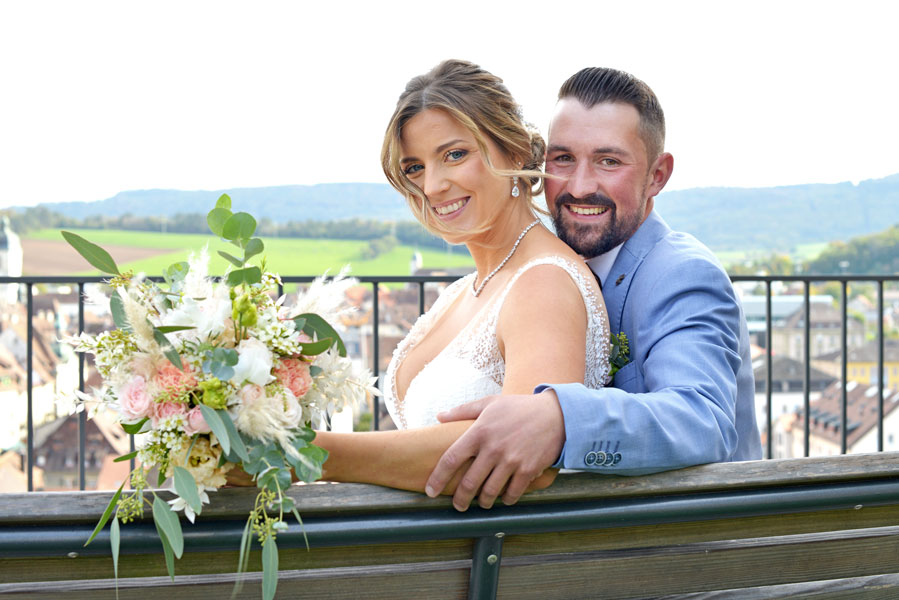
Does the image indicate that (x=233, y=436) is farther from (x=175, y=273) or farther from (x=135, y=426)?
(x=175, y=273)

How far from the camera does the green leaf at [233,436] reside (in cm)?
88

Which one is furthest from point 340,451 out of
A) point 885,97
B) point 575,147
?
point 885,97

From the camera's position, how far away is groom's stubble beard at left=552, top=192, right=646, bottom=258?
5.66ft

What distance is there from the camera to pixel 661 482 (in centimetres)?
96

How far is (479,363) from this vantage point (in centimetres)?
158

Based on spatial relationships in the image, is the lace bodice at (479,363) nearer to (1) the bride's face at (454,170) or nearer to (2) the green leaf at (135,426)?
(1) the bride's face at (454,170)

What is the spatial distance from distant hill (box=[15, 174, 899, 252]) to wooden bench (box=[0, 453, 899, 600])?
35555 mm

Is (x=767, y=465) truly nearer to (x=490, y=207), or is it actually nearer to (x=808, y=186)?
(x=490, y=207)

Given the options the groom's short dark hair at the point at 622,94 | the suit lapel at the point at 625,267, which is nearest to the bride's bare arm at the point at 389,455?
the suit lapel at the point at 625,267

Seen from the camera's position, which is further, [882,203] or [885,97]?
[885,97]

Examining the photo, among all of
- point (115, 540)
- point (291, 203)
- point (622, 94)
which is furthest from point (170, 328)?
point (291, 203)

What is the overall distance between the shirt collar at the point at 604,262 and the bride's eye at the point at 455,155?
377 millimetres

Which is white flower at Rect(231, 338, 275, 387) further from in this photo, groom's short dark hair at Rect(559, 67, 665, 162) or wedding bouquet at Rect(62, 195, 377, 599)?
groom's short dark hair at Rect(559, 67, 665, 162)

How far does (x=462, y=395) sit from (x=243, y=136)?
65.5m
